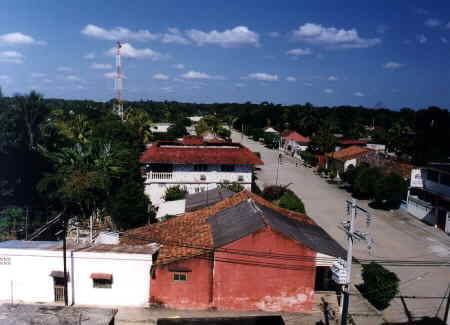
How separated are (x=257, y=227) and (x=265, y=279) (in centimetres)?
246

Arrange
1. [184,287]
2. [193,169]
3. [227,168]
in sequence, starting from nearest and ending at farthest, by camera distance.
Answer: [184,287], [193,169], [227,168]

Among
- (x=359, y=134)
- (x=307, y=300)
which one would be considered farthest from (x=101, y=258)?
(x=359, y=134)

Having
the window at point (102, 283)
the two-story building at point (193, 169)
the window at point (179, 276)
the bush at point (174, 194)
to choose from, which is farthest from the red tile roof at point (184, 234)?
the two-story building at point (193, 169)

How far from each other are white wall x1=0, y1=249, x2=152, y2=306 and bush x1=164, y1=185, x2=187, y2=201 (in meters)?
19.7

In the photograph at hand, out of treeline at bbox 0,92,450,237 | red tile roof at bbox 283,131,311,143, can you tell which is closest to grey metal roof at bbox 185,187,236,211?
treeline at bbox 0,92,450,237

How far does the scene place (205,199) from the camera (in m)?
33.4

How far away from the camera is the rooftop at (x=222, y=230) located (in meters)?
21.1

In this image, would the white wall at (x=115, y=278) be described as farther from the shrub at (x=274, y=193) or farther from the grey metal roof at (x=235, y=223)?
the shrub at (x=274, y=193)

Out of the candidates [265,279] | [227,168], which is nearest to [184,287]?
[265,279]

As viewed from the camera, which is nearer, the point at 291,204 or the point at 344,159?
the point at 291,204

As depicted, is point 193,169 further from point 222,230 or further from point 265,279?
point 265,279

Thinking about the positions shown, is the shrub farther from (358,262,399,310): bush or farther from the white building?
the white building

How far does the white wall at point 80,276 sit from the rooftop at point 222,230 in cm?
154

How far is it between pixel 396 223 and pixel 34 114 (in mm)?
35769
